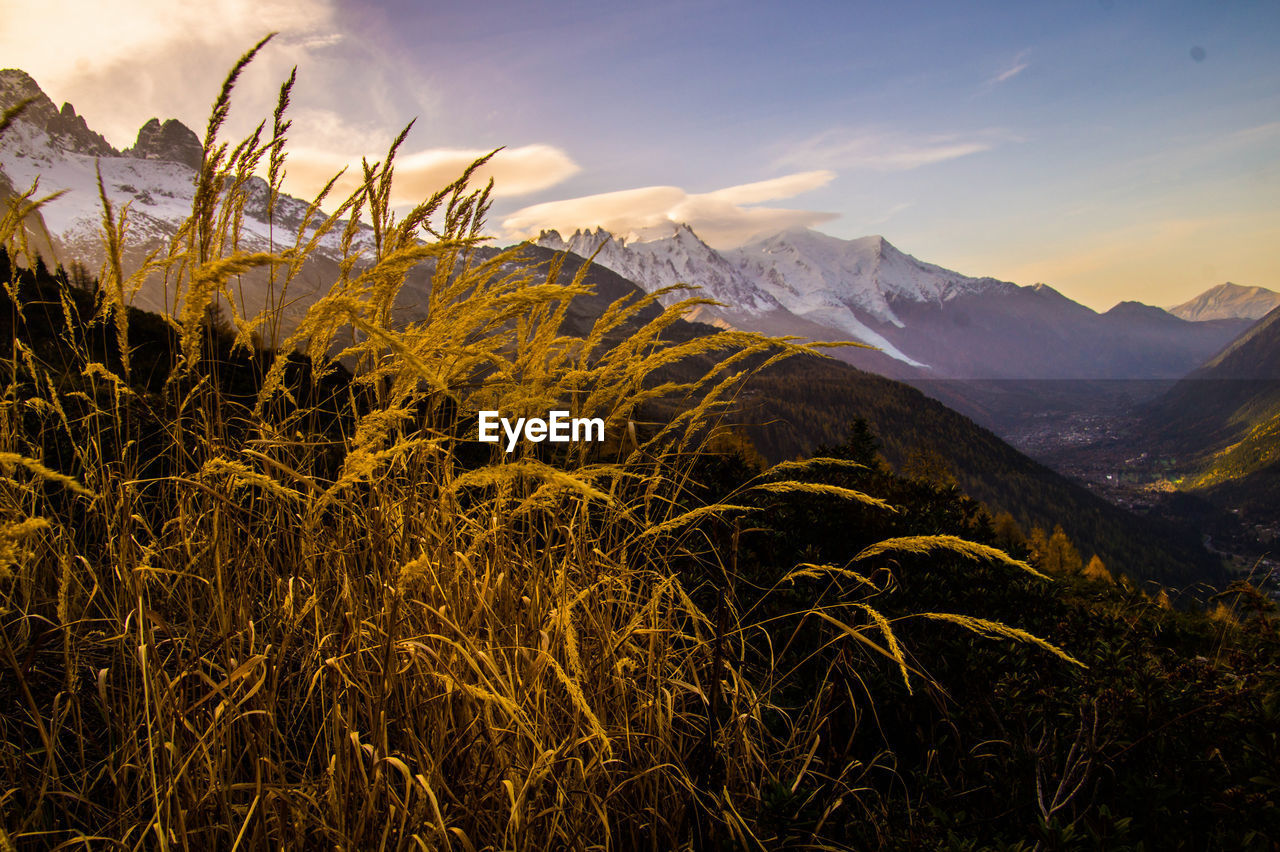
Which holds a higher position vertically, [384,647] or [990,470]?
[384,647]

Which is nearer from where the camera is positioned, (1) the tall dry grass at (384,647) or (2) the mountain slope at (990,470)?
(1) the tall dry grass at (384,647)

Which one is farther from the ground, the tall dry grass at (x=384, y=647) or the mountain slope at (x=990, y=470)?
the tall dry grass at (x=384, y=647)

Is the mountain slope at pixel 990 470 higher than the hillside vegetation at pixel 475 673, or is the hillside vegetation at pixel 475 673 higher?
the hillside vegetation at pixel 475 673

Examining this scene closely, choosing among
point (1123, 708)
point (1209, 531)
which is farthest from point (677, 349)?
point (1209, 531)

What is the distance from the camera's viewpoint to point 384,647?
61.4 inches

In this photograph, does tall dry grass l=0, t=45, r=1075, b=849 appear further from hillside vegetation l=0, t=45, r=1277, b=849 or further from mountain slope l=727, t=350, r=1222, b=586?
mountain slope l=727, t=350, r=1222, b=586

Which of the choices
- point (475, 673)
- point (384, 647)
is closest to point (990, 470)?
point (475, 673)

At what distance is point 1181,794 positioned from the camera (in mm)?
1659

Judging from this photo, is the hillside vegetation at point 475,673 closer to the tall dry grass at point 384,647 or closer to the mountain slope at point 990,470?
the tall dry grass at point 384,647

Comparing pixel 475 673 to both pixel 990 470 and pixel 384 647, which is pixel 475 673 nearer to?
pixel 384 647

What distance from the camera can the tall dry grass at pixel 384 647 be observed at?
139cm

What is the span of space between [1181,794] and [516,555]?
2022mm

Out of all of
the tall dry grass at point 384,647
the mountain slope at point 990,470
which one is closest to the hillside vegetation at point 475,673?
the tall dry grass at point 384,647

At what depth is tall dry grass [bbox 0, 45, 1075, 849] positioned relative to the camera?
4.56ft
